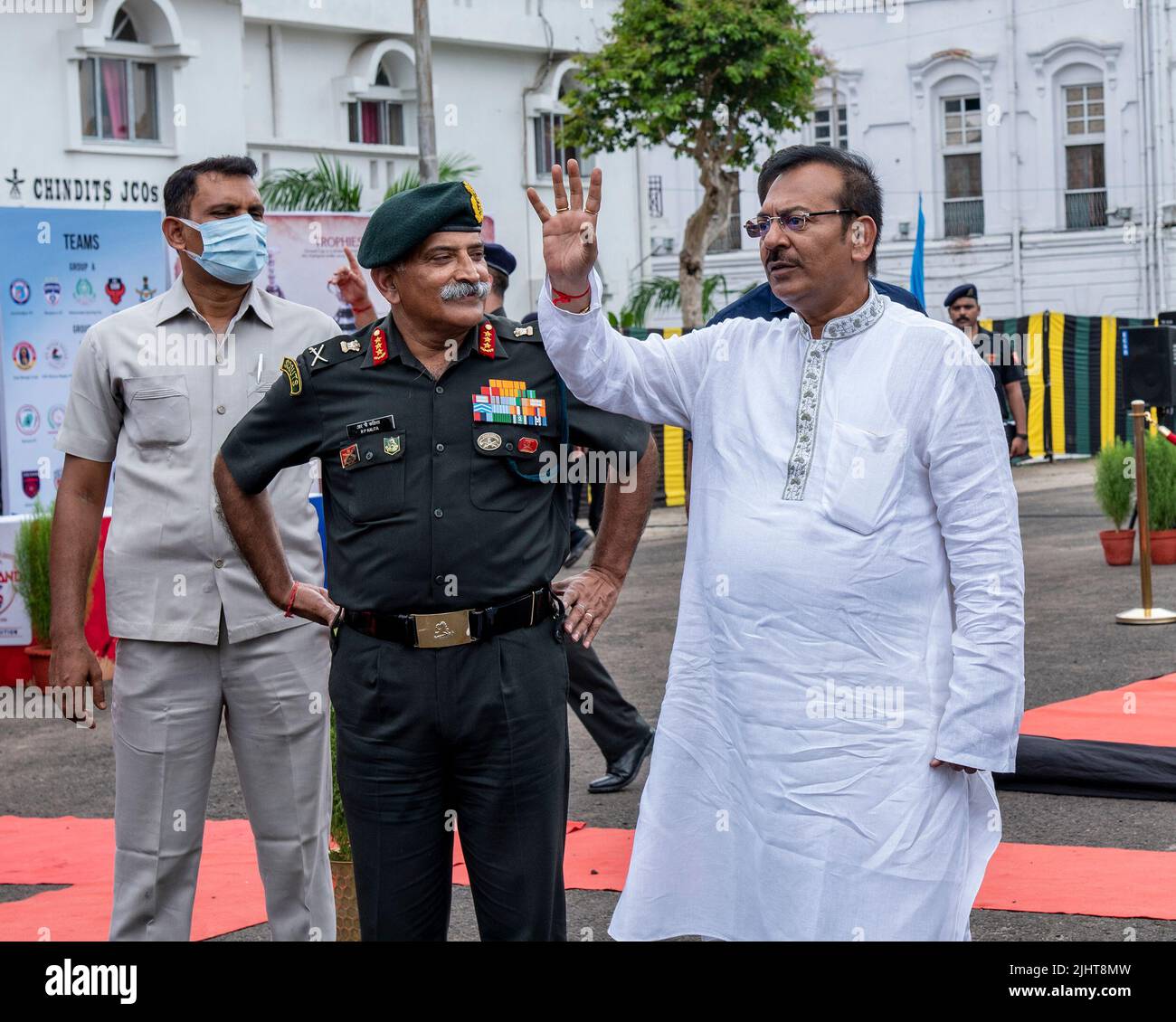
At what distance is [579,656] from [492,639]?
3.17m

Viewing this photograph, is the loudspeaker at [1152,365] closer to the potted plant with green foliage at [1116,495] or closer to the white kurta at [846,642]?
the potted plant with green foliage at [1116,495]

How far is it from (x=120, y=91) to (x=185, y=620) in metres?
18.4

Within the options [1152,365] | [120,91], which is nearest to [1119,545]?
[1152,365]

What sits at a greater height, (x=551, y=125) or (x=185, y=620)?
(x=551, y=125)

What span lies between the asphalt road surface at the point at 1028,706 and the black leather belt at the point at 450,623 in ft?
5.97

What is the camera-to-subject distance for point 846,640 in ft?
11.8

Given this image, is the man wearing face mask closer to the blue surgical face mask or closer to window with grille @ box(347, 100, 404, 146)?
the blue surgical face mask

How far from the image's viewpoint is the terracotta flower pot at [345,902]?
4824mm

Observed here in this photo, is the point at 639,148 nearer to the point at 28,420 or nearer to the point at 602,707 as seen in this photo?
the point at 28,420

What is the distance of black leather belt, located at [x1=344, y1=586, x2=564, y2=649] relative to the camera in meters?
3.77

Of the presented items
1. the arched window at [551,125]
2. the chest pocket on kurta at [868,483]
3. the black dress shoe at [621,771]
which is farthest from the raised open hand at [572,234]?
the arched window at [551,125]

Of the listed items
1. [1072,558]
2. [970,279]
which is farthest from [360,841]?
[970,279]

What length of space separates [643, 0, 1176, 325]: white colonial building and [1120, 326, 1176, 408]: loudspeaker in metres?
20.1

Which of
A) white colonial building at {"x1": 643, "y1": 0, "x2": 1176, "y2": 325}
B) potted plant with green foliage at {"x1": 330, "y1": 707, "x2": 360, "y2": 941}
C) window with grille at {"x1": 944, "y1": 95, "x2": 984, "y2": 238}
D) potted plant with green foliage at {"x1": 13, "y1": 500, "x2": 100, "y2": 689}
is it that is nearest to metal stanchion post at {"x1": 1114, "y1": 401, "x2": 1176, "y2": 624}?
potted plant with green foliage at {"x1": 13, "y1": 500, "x2": 100, "y2": 689}
